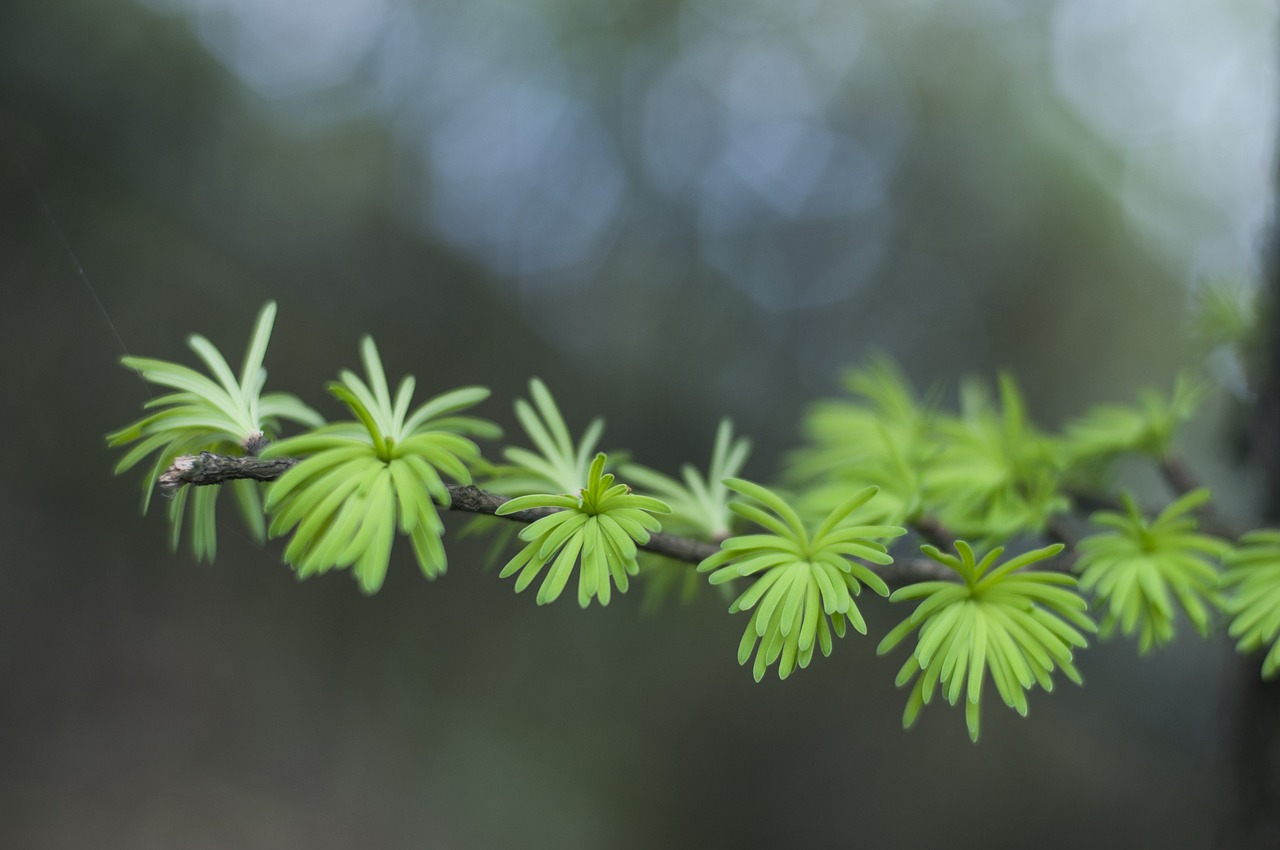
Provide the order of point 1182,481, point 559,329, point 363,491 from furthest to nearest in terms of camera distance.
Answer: point 559,329, point 1182,481, point 363,491

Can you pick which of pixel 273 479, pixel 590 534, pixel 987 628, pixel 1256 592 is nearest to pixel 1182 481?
pixel 1256 592

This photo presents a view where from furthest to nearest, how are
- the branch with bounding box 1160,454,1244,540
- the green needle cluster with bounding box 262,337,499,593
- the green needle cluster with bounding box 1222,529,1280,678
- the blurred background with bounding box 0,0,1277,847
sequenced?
the blurred background with bounding box 0,0,1277,847, the branch with bounding box 1160,454,1244,540, the green needle cluster with bounding box 1222,529,1280,678, the green needle cluster with bounding box 262,337,499,593

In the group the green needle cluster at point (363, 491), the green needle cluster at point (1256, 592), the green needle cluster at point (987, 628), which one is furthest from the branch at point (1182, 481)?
the green needle cluster at point (363, 491)

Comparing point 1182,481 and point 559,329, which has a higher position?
point 559,329

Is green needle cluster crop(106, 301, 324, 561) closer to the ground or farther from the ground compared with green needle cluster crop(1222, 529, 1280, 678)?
closer to the ground

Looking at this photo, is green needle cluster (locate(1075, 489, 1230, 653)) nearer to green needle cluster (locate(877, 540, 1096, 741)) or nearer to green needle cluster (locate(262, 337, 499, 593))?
green needle cluster (locate(877, 540, 1096, 741))

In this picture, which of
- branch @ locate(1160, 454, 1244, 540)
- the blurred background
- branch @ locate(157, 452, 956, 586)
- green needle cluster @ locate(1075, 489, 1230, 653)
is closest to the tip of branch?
branch @ locate(157, 452, 956, 586)

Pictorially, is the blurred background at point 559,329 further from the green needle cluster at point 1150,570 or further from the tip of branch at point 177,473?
the tip of branch at point 177,473

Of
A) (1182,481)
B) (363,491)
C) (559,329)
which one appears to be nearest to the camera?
(363,491)

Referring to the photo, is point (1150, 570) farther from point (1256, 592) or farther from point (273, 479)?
point (273, 479)

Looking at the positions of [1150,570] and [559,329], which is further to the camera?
[559,329]
